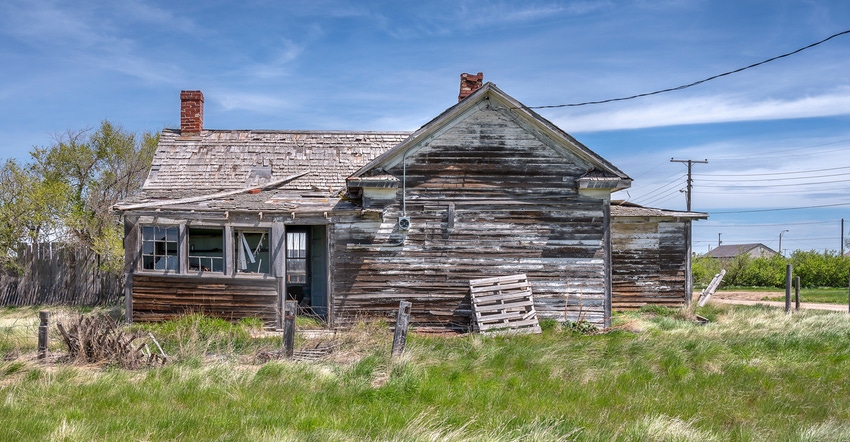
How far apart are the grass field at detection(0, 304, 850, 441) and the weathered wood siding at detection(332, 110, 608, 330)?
285cm

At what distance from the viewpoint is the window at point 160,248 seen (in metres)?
14.3

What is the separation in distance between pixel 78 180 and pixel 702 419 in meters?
25.3

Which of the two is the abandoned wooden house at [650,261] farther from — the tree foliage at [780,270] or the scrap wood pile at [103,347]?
the tree foliage at [780,270]

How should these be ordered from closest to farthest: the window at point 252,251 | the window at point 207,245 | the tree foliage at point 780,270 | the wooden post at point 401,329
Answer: the wooden post at point 401,329
the window at point 252,251
the window at point 207,245
the tree foliage at point 780,270

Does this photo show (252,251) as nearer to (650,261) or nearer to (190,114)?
(190,114)

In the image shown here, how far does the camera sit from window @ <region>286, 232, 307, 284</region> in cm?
Answer: 1712

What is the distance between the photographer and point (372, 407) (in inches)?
279

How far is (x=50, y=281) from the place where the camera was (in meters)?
20.5

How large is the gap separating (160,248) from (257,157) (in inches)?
176

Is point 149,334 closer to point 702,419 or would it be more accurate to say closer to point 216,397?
point 216,397

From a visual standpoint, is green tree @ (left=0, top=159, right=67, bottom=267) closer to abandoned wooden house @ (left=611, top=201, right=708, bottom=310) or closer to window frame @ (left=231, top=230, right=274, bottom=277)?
window frame @ (left=231, top=230, right=274, bottom=277)

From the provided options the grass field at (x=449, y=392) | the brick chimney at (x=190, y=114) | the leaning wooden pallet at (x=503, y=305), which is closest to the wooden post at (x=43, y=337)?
the grass field at (x=449, y=392)

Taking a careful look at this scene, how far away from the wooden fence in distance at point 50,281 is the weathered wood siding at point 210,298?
23.4 feet

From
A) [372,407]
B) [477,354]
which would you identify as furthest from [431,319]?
[372,407]
